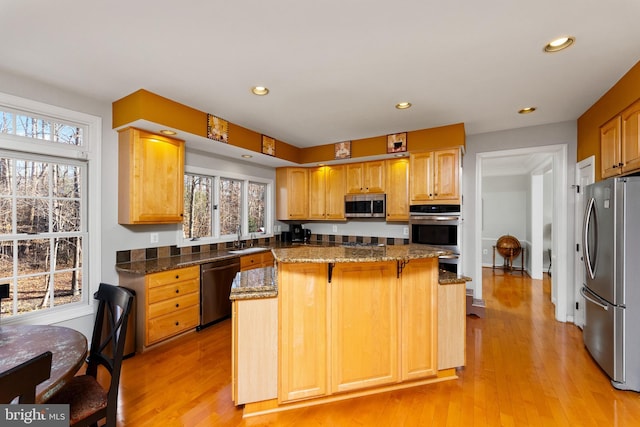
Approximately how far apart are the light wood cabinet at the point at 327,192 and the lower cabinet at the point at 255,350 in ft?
9.84

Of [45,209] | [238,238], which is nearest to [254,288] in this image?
[45,209]

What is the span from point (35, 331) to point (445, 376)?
2869mm

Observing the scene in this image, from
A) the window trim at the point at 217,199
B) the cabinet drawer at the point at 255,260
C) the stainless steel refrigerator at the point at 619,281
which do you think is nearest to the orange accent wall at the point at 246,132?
the window trim at the point at 217,199

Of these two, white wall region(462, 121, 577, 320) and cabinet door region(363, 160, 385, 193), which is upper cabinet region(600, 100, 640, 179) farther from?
cabinet door region(363, 160, 385, 193)

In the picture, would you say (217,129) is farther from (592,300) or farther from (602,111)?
(592,300)

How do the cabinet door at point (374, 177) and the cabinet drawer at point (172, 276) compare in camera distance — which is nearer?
the cabinet drawer at point (172, 276)

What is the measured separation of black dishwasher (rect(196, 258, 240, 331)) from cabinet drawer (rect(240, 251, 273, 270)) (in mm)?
140

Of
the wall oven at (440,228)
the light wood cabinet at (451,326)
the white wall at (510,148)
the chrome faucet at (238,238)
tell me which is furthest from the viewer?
the chrome faucet at (238,238)

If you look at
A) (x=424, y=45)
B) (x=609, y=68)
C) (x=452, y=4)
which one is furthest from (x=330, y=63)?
(x=609, y=68)

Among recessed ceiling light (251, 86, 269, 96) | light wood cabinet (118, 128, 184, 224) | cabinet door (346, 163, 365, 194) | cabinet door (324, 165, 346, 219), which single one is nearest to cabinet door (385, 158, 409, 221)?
cabinet door (346, 163, 365, 194)

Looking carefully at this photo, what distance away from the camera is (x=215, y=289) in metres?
3.45

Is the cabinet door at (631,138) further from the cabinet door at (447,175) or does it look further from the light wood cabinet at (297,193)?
the light wood cabinet at (297,193)

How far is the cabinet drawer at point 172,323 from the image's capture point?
9.27ft

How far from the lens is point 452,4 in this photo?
5.16 feet
